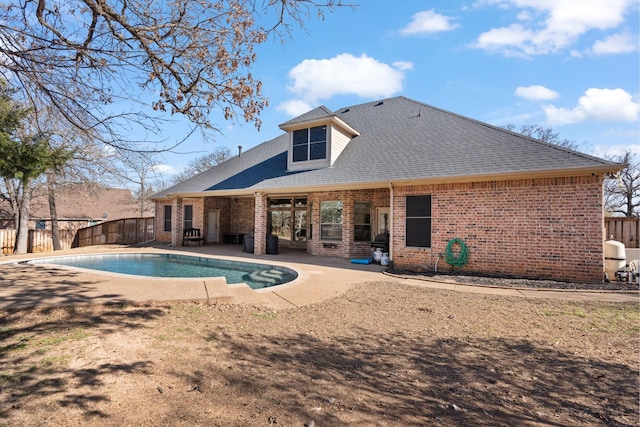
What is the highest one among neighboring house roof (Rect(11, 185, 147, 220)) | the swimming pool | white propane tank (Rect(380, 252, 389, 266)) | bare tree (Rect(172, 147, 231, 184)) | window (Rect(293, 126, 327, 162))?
bare tree (Rect(172, 147, 231, 184))

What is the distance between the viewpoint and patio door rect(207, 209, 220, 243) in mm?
18344

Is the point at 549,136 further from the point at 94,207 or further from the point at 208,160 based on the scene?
the point at 94,207

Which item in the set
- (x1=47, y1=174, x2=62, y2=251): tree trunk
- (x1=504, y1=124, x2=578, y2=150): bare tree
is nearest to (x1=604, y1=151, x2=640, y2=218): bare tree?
(x1=504, y1=124, x2=578, y2=150): bare tree

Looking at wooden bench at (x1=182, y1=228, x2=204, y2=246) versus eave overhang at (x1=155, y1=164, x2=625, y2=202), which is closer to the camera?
eave overhang at (x1=155, y1=164, x2=625, y2=202)

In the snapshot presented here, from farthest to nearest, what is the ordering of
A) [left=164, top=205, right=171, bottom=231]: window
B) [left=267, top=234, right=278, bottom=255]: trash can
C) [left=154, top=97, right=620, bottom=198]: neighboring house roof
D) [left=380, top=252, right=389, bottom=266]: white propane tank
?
1. [left=164, top=205, right=171, bottom=231]: window
2. [left=267, top=234, right=278, bottom=255]: trash can
3. [left=380, top=252, right=389, bottom=266]: white propane tank
4. [left=154, top=97, right=620, bottom=198]: neighboring house roof

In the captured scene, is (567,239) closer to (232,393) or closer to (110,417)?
(232,393)

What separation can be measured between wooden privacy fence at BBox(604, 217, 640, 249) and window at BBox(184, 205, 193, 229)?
19.4m

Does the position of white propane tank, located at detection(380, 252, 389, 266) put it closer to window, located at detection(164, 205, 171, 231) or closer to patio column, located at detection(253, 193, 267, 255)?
patio column, located at detection(253, 193, 267, 255)

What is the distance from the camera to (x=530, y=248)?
8.61m

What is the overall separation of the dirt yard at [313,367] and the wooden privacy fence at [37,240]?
61.3ft

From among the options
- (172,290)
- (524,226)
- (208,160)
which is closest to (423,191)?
(524,226)

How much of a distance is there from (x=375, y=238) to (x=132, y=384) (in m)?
10.3

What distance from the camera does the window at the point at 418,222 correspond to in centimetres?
1004

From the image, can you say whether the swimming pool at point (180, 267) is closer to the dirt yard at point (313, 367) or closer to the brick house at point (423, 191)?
the brick house at point (423, 191)
